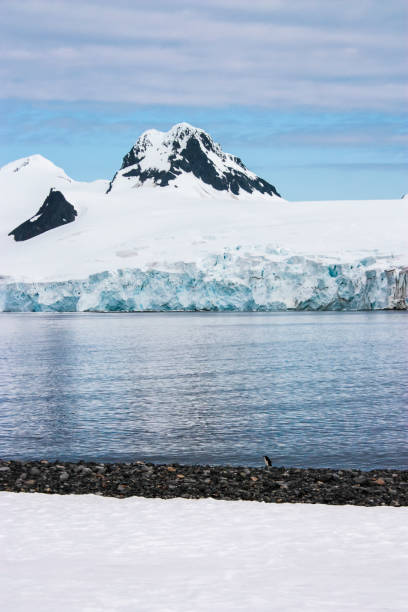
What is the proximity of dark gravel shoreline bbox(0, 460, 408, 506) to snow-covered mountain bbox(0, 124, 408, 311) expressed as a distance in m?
69.2

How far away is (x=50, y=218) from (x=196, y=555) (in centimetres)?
15272

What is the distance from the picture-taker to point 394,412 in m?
20.9

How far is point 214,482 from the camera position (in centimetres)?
1184

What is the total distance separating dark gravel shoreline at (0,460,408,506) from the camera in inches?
429

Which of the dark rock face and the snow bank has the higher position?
the dark rock face

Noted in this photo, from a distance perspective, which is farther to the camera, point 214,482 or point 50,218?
point 50,218

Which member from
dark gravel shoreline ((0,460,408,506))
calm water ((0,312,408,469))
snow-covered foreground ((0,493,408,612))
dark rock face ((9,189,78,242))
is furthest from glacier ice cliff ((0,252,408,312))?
snow-covered foreground ((0,493,408,612))

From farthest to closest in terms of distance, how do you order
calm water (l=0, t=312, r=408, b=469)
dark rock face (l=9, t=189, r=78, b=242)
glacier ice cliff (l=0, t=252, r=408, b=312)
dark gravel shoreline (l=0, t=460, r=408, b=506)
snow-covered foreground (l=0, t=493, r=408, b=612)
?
dark rock face (l=9, t=189, r=78, b=242)
glacier ice cliff (l=0, t=252, r=408, b=312)
calm water (l=0, t=312, r=408, b=469)
dark gravel shoreline (l=0, t=460, r=408, b=506)
snow-covered foreground (l=0, t=493, r=408, b=612)

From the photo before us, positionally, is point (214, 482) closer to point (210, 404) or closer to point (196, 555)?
point (196, 555)

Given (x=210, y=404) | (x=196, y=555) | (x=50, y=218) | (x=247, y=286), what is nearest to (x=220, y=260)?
(x=247, y=286)

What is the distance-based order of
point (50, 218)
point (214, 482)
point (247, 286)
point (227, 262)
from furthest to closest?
point (50, 218)
point (227, 262)
point (247, 286)
point (214, 482)

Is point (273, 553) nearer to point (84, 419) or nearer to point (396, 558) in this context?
point (396, 558)

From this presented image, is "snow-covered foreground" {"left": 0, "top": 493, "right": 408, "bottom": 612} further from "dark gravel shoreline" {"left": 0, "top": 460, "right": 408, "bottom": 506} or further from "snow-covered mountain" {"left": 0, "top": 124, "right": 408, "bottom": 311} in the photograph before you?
"snow-covered mountain" {"left": 0, "top": 124, "right": 408, "bottom": 311}

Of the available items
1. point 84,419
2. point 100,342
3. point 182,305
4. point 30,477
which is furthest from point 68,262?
point 30,477
